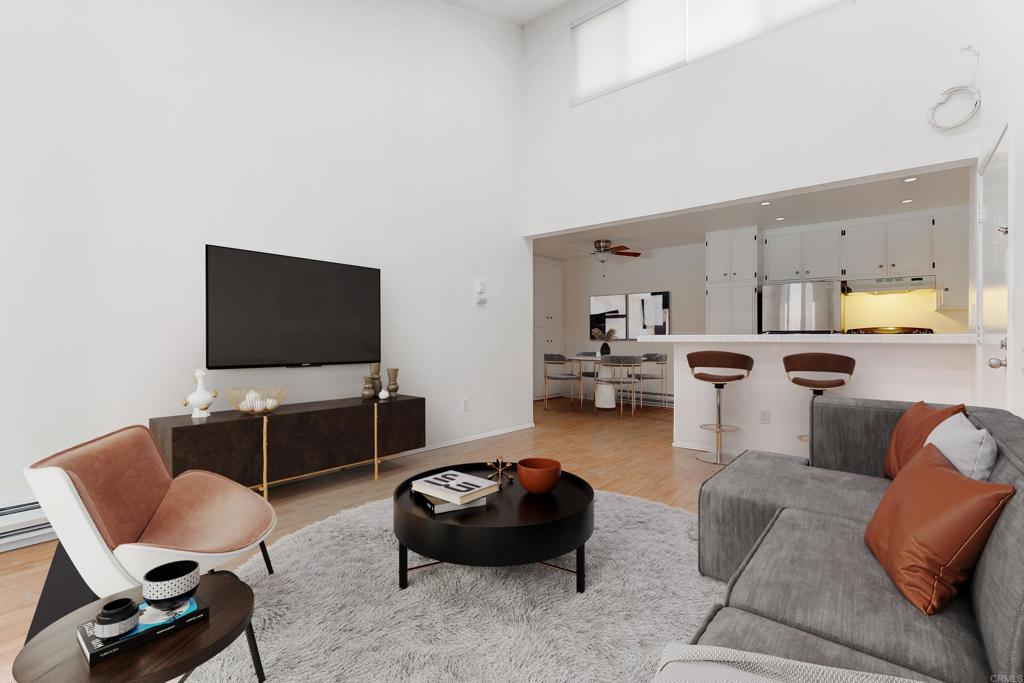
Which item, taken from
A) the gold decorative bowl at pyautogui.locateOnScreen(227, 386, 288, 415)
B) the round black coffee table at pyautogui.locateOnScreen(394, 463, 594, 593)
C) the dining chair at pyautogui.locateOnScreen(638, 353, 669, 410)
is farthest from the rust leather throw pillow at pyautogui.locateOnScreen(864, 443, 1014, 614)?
the dining chair at pyautogui.locateOnScreen(638, 353, 669, 410)

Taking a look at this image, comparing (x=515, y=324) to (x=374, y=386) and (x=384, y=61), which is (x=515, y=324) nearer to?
(x=374, y=386)

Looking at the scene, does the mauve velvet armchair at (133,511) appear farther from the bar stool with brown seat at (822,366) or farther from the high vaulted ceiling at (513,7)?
the high vaulted ceiling at (513,7)

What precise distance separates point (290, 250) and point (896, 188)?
5.66 meters

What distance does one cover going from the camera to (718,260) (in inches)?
268

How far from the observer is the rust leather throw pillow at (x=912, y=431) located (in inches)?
73.4

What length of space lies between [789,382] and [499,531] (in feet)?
11.1

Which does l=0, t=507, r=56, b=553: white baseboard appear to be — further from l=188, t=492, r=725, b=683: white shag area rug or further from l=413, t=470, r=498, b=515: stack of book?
l=413, t=470, r=498, b=515: stack of book

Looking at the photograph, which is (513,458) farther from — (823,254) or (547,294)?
(823,254)

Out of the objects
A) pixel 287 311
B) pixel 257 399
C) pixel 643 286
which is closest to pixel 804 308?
pixel 643 286

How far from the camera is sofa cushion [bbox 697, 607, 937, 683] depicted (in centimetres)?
99

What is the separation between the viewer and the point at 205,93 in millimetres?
3305

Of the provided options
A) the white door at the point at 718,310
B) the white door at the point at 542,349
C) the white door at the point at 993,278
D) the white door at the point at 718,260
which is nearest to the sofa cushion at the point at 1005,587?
the white door at the point at 993,278

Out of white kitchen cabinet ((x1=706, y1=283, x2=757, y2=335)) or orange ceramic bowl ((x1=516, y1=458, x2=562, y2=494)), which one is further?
white kitchen cabinet ((x1=706, y1=283, x2=757, y2=335))

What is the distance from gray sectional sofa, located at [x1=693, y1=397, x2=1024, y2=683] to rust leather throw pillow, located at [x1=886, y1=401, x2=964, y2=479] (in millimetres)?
95
